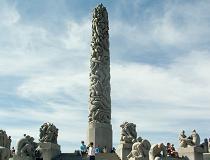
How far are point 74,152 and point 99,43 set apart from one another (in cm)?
1032

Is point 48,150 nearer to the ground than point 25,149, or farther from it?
farther from it

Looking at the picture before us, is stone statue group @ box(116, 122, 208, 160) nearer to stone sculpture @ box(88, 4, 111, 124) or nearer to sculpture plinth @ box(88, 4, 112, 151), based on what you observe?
sculpture plinth @ box(88, 4, 112, 151)

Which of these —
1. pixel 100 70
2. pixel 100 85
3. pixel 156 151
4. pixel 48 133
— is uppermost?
pixel 100 70

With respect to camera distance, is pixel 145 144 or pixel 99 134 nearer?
pixel 145 144

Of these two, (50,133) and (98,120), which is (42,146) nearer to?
(50,133)

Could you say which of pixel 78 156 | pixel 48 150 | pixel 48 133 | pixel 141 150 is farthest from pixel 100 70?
pixel 141 150

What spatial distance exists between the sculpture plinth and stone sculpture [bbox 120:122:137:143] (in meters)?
4.73

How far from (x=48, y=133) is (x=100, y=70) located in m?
8.71

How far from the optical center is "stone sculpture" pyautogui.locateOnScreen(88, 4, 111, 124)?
33406 millimetres

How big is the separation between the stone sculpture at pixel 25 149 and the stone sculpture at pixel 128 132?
21.4 ft

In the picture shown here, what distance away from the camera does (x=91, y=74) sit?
3447 cm

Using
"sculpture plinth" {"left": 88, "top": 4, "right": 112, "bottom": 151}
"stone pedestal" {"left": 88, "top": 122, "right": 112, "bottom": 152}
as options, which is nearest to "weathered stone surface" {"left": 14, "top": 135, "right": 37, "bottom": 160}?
"stone pedestal" {"left": 88, "top": 122, "right": 112, "bottom": 152}

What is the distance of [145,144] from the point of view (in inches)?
859

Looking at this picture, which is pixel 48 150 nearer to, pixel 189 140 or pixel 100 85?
pixel 189 140
